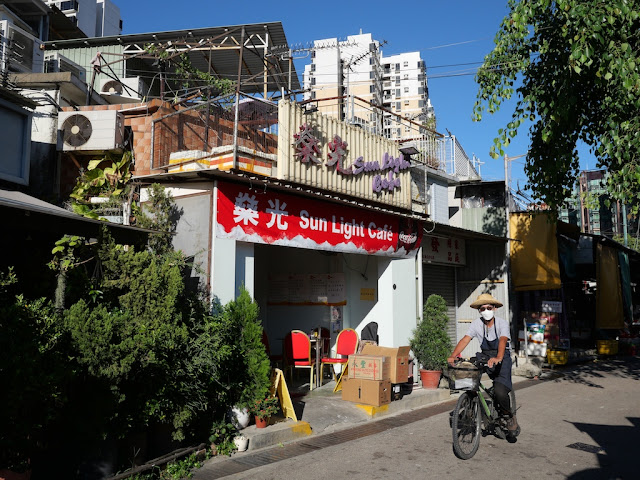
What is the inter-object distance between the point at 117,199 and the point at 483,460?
6858mm

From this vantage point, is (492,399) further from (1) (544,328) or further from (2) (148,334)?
(1) (544,328)

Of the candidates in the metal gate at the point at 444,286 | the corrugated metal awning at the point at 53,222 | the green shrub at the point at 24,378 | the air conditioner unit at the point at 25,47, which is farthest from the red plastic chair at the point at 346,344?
the air conditioner unit at the point at 25,47

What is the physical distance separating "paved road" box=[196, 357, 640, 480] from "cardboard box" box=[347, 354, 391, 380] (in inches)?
34.8

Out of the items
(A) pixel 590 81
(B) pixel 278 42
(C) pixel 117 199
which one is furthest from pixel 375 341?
(B) pixel 278 42

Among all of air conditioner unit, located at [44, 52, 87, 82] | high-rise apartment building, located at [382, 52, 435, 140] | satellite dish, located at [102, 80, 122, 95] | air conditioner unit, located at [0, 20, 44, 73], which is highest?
high-rise apartment building, located at [382, 52, 435, 140]

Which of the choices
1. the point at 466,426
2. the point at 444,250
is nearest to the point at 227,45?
the point at 444,250

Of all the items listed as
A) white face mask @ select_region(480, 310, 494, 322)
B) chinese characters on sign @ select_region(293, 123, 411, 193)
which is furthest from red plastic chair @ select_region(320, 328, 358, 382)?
white face mask @ select_region(480, 310, 494, 322)

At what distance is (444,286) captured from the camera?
57.1 feet

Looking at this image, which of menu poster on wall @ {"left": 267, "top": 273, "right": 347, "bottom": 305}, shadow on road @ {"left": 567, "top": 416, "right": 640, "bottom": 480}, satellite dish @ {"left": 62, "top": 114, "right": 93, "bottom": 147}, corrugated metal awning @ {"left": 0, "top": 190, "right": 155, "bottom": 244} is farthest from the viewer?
menu poster on wall @ {"left": 267, "top": 273, "right": 347, "bottom": 305}

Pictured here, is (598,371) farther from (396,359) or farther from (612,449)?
(612,449)

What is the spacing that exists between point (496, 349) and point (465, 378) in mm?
901

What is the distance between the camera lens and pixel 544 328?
16578 millimetres

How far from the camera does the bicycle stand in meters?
6.31

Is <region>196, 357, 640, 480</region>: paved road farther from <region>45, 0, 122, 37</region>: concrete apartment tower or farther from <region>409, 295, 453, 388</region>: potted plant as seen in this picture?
<region>45, 0, 122, 37</region>: concrete apartment tower
